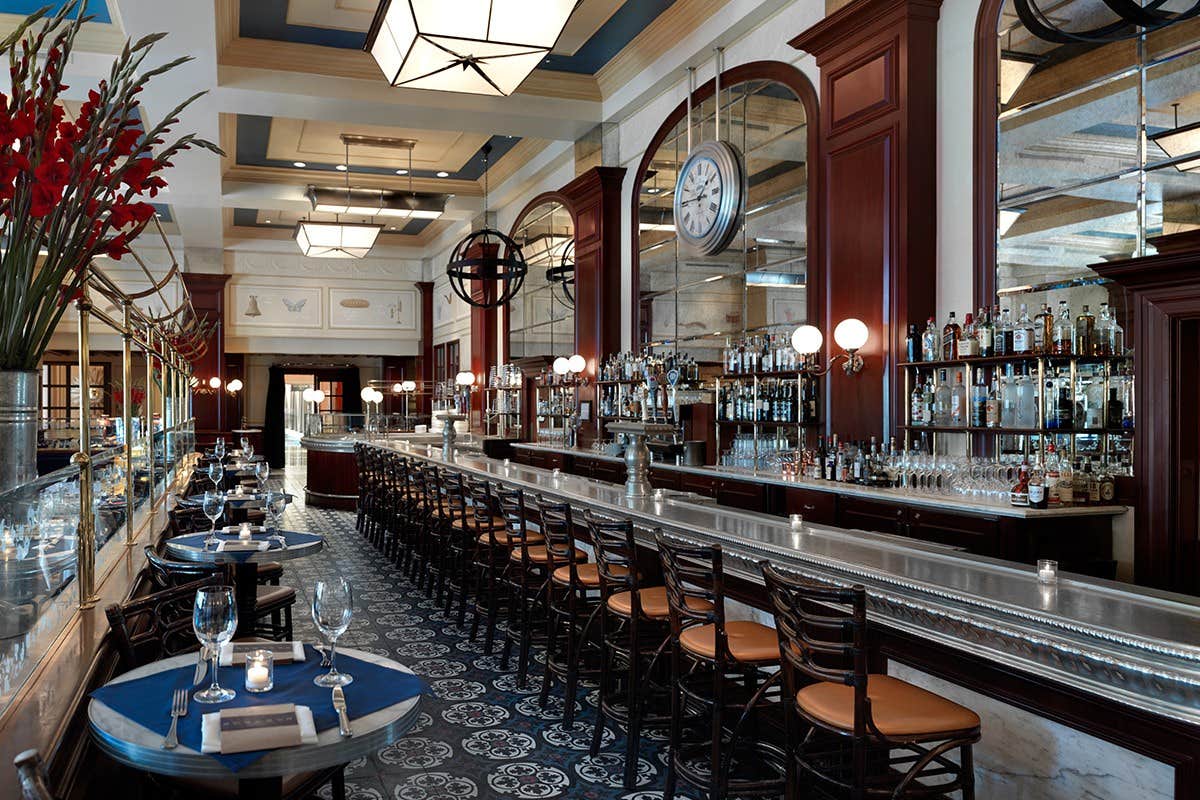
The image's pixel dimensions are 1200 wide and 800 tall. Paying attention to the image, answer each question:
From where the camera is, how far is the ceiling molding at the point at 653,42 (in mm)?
8078

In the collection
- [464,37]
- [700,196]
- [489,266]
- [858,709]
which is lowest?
[858,709]

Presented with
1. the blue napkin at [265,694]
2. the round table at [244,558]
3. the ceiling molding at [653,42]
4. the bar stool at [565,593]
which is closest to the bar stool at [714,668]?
the bar stool at [565,593]

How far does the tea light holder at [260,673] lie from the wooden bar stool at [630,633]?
5.18 feet

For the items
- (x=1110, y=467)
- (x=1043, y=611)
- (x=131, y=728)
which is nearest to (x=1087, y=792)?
(x=1043, y=611)

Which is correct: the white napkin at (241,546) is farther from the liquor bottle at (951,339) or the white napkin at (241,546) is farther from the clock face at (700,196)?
the clock face at (700,196)

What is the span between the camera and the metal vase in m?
2.14

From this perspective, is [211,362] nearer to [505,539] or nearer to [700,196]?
[700,196]

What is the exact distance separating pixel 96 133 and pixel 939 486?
4.78m

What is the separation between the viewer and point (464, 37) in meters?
5.81

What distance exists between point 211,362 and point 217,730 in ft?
57.3

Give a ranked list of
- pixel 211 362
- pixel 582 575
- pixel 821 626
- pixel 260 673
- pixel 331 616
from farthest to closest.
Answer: pixel 211 362 < pixel 582 575 < pixel 821 626 < pixel 331 616 < pixel 260 673

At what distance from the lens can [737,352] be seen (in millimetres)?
7762

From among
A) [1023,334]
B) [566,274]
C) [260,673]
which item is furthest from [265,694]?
[566,274]

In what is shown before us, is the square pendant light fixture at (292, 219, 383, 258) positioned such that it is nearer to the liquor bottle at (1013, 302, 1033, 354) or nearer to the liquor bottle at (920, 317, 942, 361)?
the liquor bottle at (920, 317, 942, 361)
